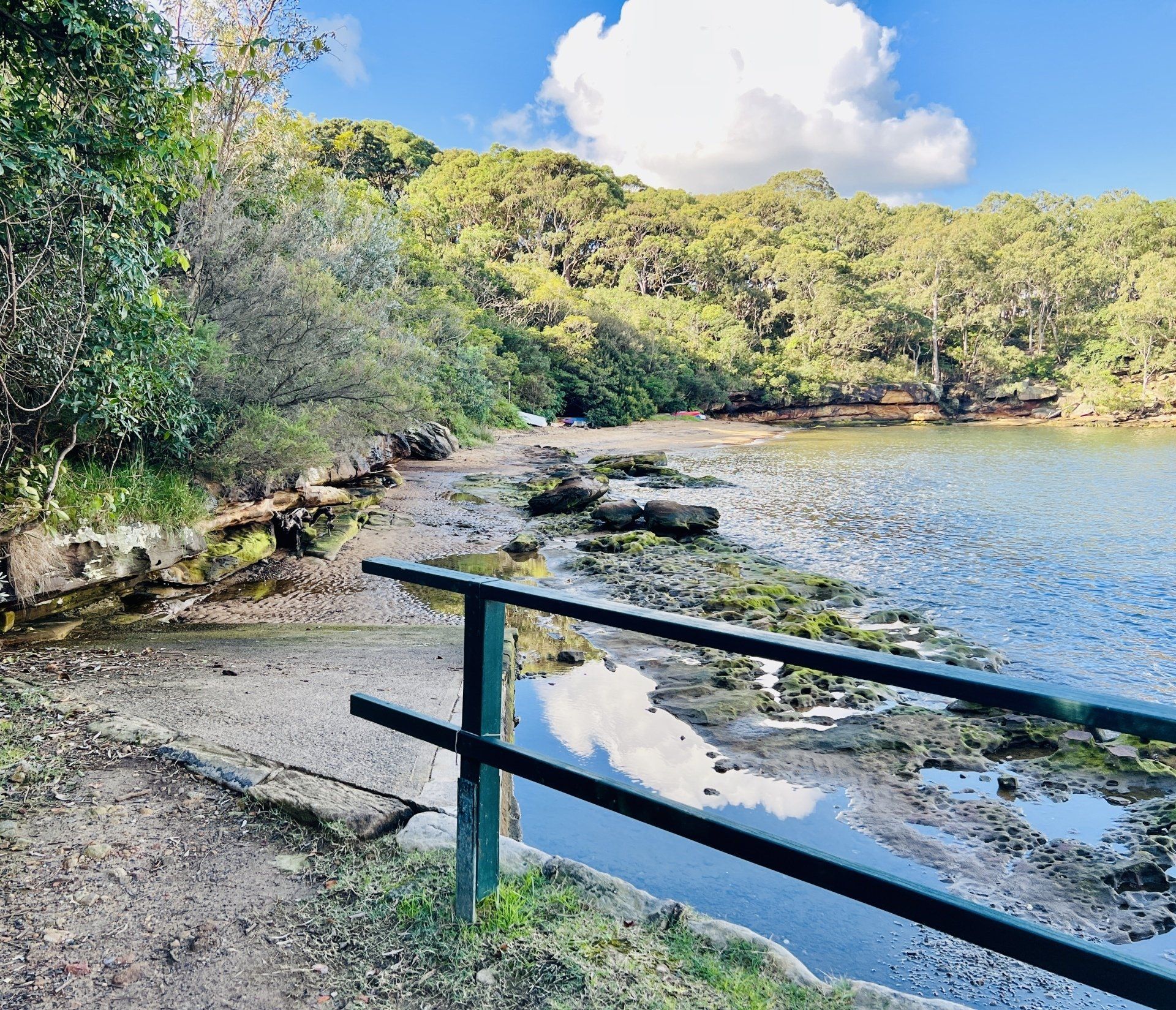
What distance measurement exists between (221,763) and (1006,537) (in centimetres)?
1647

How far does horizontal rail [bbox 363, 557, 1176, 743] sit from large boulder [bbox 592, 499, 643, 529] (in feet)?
42.8

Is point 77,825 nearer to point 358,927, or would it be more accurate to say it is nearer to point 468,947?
point 358,927

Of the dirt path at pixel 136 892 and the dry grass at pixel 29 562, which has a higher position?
the dry grass at pixel 29 562

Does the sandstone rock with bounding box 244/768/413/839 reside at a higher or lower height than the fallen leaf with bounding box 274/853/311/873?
higher

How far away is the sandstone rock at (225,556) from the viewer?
9227mm

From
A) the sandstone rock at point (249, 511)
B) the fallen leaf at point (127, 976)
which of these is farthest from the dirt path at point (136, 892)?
the sandstone rock at point (249, 511)

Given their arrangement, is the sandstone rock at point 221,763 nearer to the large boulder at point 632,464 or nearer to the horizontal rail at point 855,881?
the horizontal rail at point 855,881

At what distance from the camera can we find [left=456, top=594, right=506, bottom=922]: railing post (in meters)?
2.31

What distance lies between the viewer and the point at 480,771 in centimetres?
240

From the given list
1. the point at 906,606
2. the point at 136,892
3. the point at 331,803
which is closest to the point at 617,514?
the point at 906,606

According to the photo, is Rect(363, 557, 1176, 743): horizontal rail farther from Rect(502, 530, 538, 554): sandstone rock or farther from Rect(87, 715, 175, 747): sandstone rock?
Rect(502, 530, 538, 554): sandstone rock

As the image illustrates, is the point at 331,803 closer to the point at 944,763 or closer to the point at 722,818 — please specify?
the point at 722,818

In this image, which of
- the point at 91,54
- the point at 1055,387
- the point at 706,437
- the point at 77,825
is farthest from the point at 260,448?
the point at 1055,387

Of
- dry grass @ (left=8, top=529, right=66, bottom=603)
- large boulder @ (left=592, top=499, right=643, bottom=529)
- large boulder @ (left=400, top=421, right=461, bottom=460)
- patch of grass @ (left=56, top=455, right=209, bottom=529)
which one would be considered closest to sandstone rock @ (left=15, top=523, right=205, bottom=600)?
dry grass @ (left=8, top=529, right=66, bottom=603)
